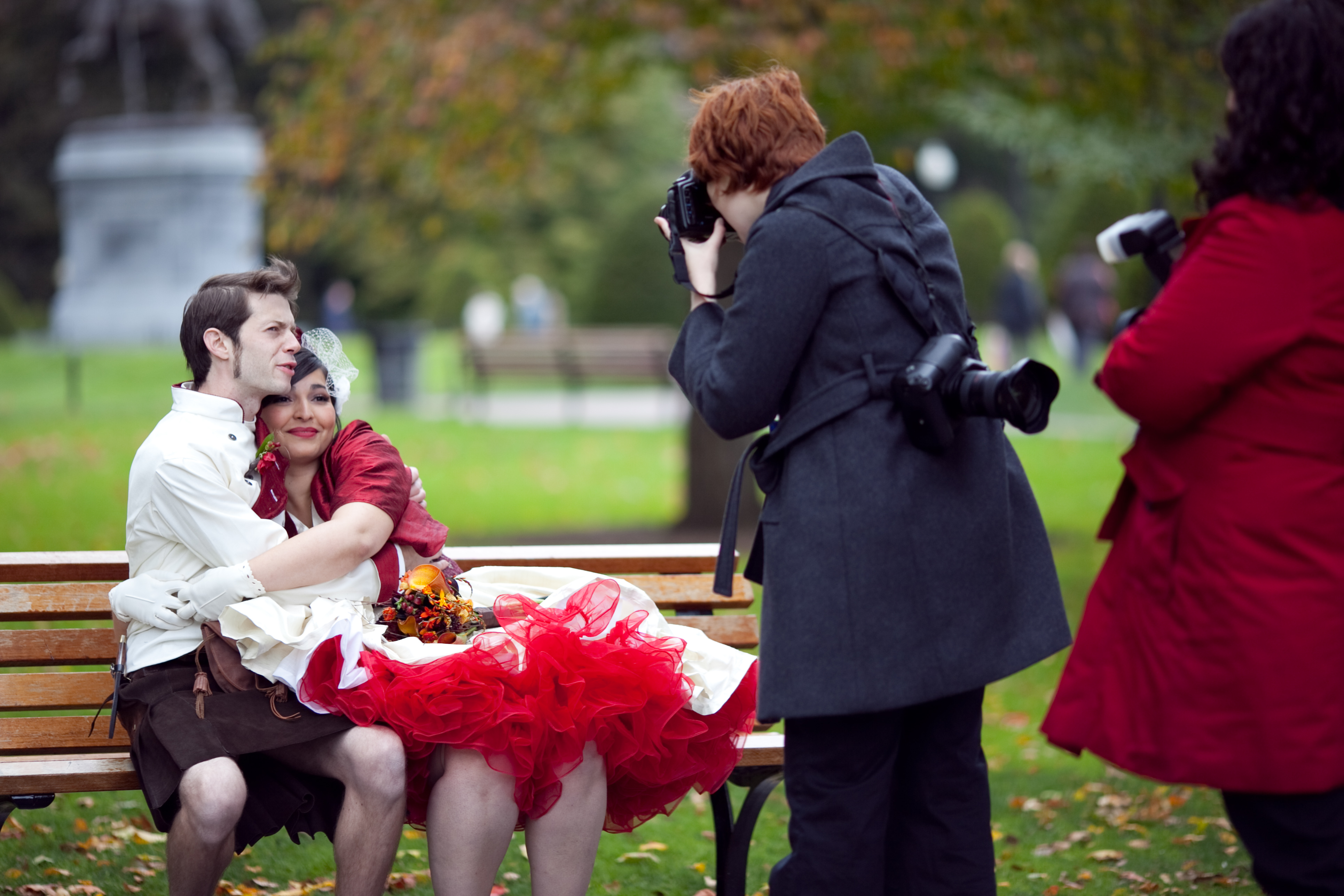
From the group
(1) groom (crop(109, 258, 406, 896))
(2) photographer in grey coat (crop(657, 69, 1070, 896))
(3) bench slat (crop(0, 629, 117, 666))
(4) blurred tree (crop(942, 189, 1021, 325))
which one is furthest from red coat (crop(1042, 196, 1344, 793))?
(4) blurred tree (crop(942, 189, 1021, 325))

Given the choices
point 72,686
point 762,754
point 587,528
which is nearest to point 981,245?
point 587,528

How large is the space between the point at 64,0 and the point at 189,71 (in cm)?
784

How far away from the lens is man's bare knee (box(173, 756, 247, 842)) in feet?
9.34

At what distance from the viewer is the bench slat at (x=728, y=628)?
12.9ft

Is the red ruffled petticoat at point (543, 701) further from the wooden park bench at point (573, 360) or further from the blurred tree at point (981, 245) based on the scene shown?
the blurred tree at point (981, 245)

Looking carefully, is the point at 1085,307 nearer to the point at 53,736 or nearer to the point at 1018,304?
the point at 1018,304

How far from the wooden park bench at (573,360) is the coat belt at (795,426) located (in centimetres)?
1631

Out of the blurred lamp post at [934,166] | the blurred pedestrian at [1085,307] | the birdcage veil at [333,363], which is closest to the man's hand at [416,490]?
the birdcage veil at [333,363]

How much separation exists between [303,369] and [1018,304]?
18.7m

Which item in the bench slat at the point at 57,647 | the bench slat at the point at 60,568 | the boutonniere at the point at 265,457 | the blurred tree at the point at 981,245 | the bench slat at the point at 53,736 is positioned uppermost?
the blurred tree at the point at 981,245

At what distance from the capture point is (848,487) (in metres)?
2.65

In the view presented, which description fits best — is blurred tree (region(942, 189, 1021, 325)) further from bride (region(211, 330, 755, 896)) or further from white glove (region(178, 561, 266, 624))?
white glove (region(178, 561, 266, 624))

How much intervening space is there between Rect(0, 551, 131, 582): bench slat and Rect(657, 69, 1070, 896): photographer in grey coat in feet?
5.31

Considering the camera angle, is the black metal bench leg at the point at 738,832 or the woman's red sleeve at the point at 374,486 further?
the black metal bench leg at the point at 738,832
